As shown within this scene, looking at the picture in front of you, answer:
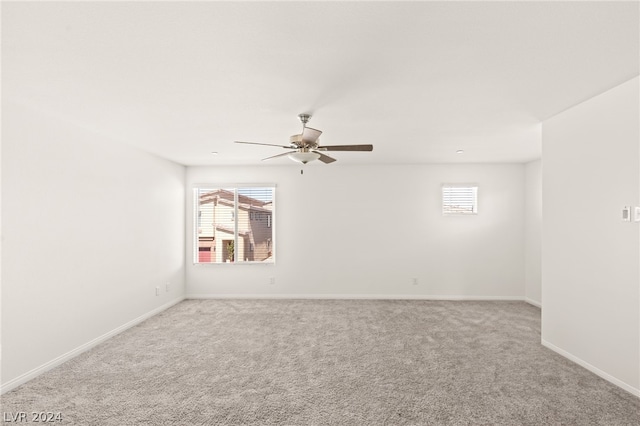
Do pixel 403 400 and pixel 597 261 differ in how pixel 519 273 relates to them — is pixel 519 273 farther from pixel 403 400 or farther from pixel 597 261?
pixel 403 400

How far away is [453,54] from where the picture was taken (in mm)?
1943

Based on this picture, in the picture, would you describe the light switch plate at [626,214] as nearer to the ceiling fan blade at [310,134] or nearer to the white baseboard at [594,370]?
the white baseboard at [594,370]

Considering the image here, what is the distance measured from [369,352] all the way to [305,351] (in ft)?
2.23

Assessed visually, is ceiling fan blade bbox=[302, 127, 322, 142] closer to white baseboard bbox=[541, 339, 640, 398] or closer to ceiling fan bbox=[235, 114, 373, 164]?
ceiling fan bbox=[235, 114, 373, 164]

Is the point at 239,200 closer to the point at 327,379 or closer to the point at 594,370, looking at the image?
the point at 327,379

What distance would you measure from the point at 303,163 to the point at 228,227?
311 centimetres

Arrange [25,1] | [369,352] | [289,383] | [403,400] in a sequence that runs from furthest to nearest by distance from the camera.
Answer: [369,352] → [289,383] → [403,400] → [25,1]

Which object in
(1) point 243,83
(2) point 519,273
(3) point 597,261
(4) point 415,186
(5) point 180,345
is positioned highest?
(1) point 243,83

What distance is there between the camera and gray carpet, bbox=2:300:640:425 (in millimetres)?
2221

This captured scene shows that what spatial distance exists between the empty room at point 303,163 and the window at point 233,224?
2.83 ft

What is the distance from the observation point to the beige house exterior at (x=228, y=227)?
586 centimetres

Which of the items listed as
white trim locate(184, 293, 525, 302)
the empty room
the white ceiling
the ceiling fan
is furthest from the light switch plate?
white trim locate(184, 293, 525, 302)

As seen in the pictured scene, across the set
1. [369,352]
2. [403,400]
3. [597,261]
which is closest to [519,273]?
→ [597,261]

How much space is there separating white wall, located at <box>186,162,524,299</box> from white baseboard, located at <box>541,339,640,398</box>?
7.57ft
